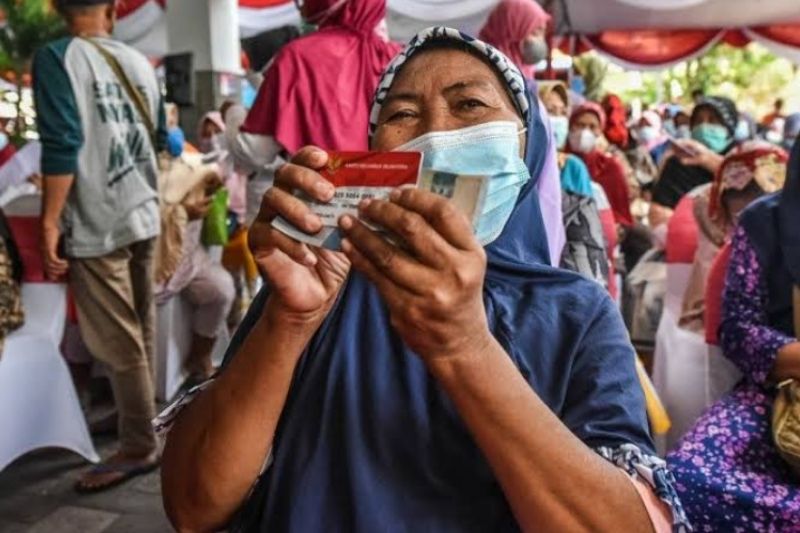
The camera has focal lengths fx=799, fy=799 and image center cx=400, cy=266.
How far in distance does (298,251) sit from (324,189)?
9 centimetres

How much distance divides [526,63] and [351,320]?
9.16 feet

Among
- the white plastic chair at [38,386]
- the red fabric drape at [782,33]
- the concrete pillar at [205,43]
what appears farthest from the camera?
the red fabric drape at [782,33]

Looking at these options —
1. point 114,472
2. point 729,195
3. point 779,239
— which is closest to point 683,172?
point 729,195

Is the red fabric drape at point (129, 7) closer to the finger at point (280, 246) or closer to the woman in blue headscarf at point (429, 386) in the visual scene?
the woman in blue headscarf at point (429, 386)

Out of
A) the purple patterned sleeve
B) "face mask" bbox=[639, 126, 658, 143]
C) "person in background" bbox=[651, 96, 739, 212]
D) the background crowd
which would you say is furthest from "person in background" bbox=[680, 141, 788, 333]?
"face mask" bbox=[639, 126, 658, 143]

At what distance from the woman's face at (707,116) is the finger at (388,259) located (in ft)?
17.2

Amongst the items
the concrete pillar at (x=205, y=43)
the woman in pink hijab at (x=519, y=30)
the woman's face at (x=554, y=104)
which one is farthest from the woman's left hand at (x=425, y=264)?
the concrete pillar at (x=205, y=43)

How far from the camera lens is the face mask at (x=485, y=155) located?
1.05 metres

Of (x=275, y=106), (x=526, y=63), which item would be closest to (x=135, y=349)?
(x=275, y=106)

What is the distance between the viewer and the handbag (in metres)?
1.93

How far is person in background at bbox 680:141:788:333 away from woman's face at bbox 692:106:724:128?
239 cm

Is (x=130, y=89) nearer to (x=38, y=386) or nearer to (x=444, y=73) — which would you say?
(x=38, y=386)

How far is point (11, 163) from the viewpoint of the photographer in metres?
3.55

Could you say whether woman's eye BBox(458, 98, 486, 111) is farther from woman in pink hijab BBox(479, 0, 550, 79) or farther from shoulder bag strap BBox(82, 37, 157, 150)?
woman in pink hijab BBox(479, 0, 550, 79)
